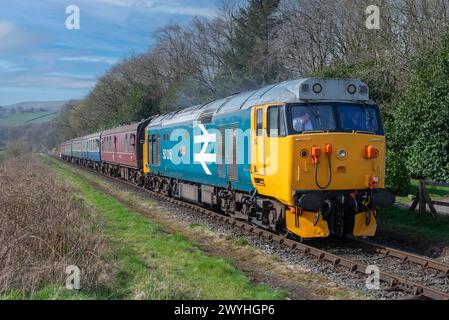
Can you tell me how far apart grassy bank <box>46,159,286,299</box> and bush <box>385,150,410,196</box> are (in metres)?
8.12

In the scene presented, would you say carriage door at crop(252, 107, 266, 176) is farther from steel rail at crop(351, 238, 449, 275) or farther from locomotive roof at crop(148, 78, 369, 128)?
steel rail at crop(351, 238, 449, 275)

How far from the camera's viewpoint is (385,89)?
2291 cm

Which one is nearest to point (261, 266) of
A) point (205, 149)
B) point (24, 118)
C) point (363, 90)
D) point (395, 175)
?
point (363, 90)

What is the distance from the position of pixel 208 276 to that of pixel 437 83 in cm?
1214

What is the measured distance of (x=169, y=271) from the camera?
8578 millimetres

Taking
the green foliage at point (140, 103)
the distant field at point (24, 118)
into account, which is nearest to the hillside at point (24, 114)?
the distant field at point (24, 118)

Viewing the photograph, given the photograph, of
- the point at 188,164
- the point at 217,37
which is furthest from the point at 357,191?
the point at 217,37

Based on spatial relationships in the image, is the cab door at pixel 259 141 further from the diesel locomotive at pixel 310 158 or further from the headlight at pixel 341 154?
the headlight at pixel 341 154

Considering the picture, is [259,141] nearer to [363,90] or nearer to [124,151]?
A: [363,90]

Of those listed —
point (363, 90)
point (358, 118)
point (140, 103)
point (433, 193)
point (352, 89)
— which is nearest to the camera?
point (358, 118)

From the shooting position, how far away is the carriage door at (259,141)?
1099 centimetres

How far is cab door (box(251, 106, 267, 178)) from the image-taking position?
11.0m

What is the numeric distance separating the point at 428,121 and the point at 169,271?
11604 mm

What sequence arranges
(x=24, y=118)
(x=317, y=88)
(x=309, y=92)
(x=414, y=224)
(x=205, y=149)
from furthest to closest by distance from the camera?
1. (x=24, y=118)
2. (x=205, y=149)
3. (x=414, y=224)
4. (x=317, y=88)
5. (x=309, y=92)
